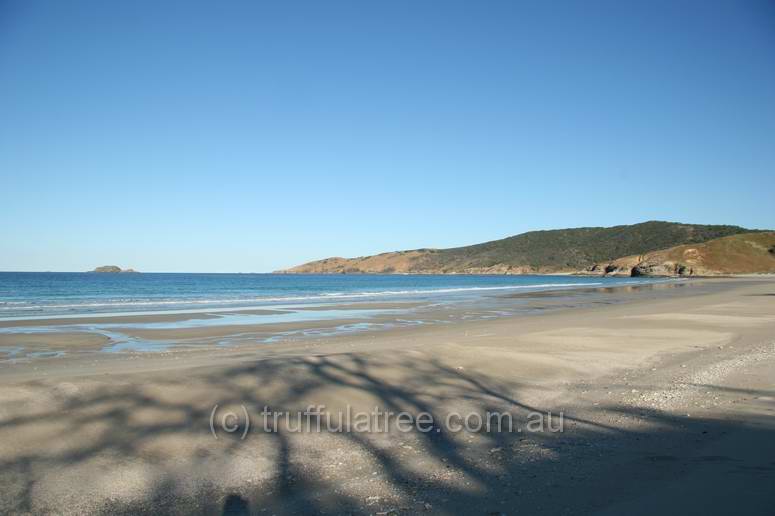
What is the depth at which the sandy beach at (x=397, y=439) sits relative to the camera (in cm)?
463

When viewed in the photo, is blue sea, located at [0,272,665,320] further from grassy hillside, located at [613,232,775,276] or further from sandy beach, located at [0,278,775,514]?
grassy hillside, located at [613,232,775,276]

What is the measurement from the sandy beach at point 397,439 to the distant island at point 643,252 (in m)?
118

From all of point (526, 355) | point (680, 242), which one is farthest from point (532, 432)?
point (680, 242)

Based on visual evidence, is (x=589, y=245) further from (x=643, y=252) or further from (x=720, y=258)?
(x=720, y=258)

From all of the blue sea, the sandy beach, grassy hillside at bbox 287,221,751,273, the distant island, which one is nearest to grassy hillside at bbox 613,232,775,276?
the distant island

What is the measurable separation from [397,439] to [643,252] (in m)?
161

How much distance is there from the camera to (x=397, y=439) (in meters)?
6.34

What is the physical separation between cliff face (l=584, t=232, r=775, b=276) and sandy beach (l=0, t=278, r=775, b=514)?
117m

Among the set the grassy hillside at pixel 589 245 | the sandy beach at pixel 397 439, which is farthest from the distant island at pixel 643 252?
the sandy beach at pixel 397 439

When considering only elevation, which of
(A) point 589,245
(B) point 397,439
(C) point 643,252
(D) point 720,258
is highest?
(A) point 589,245

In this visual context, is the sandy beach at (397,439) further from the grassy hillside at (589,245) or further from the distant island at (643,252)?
the grassy hillside at (589,245)

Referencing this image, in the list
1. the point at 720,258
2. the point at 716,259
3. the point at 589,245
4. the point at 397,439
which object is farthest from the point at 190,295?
the point at 589,245

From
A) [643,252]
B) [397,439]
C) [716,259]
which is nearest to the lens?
[397,439]

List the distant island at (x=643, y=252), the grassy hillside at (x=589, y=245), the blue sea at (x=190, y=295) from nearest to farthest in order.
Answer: the blue sea at (x=190, y=295)
the distant island at (x=643, y=252)
the grassy hillside at (x=589, y=245)
